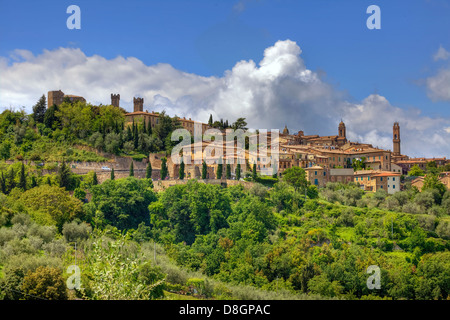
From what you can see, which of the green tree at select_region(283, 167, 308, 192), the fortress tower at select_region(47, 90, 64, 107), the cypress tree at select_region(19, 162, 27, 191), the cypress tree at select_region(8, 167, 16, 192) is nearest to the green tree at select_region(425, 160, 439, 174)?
the green tree at select_region(283, 167, 308, 192)

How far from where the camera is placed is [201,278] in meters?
32.9

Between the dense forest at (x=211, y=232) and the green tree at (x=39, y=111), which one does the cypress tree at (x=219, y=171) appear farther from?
the green tree at (x=39, y=111)

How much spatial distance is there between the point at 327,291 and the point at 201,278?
7.30m

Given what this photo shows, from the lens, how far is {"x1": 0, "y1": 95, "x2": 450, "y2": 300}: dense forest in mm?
29844

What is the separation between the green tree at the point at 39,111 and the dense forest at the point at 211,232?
6.60 feet

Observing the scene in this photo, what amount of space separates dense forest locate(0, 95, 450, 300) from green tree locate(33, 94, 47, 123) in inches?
79.1

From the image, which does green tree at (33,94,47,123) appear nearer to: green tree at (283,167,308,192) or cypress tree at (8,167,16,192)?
cypress tree at (8,167,16,192)

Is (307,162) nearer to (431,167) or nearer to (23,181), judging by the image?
(431,167)

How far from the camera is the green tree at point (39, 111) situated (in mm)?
56400

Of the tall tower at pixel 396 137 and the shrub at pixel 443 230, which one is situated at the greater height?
the tall tower at pixel 396 137

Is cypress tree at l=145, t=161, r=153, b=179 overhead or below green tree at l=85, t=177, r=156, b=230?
overhead

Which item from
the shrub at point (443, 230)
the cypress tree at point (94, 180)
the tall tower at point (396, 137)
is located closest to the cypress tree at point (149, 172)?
the cypress tree at point (94, 180)
